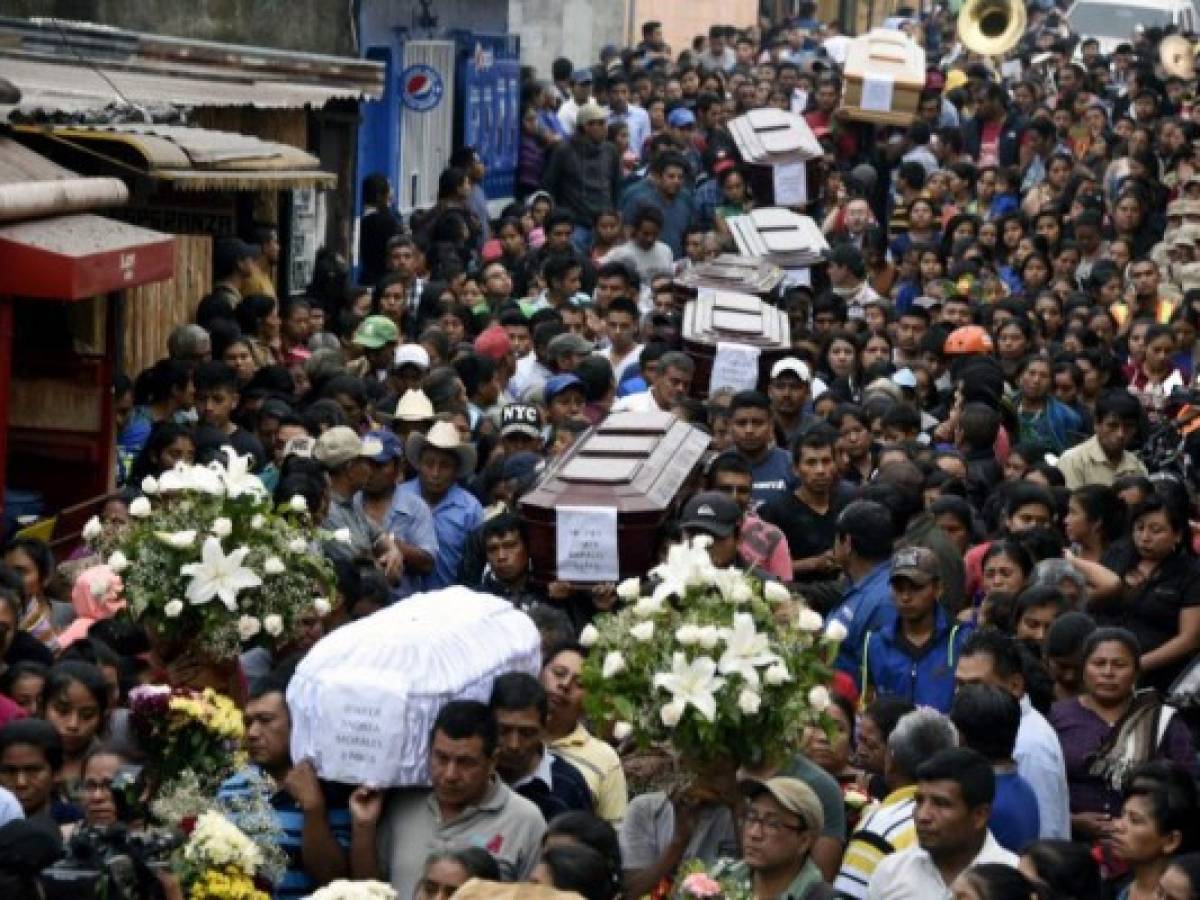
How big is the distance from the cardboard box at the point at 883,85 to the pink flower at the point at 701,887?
67.2ft

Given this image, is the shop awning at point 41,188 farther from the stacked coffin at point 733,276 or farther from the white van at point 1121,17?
the white van at point 1121,17

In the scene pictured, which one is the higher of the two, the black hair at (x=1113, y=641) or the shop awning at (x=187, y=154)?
the shop awning at (x=187, y=154)

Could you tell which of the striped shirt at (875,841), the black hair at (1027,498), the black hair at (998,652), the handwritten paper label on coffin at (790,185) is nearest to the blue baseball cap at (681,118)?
the handwritten paper label on coffin at (790,185)

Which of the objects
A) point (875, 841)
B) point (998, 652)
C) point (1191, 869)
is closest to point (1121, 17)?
point (998, 652)

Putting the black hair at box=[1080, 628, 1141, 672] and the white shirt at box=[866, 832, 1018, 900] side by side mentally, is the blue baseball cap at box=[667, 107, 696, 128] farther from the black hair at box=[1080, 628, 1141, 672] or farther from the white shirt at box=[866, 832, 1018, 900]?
the white shirt at box=[866, 832, 1018, 900]

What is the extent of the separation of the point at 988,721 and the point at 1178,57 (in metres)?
27.1

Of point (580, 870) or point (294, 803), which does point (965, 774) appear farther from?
point (294, 803)

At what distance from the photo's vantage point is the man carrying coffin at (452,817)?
9.31 m

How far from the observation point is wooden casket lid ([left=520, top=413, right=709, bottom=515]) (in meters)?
13.1

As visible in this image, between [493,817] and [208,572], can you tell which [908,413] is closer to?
[208,572]

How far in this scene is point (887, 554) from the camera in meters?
12.9

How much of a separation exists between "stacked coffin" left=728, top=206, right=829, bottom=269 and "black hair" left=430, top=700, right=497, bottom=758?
12088 mm

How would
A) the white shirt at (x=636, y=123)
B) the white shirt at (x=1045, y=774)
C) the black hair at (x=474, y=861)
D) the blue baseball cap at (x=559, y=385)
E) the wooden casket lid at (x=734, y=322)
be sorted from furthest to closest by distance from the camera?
1. the white shirt at (x=636, y=123)
2. the wooden casket lid at (x=734, y=322)
3. the blue baseball cap at (x=559, y=385)
4. the white shirt at (x=1045, y=774)
5. the black hair at (x=474, y=861)

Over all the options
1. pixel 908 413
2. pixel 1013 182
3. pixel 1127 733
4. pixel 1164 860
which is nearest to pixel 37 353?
pixel 908 413
